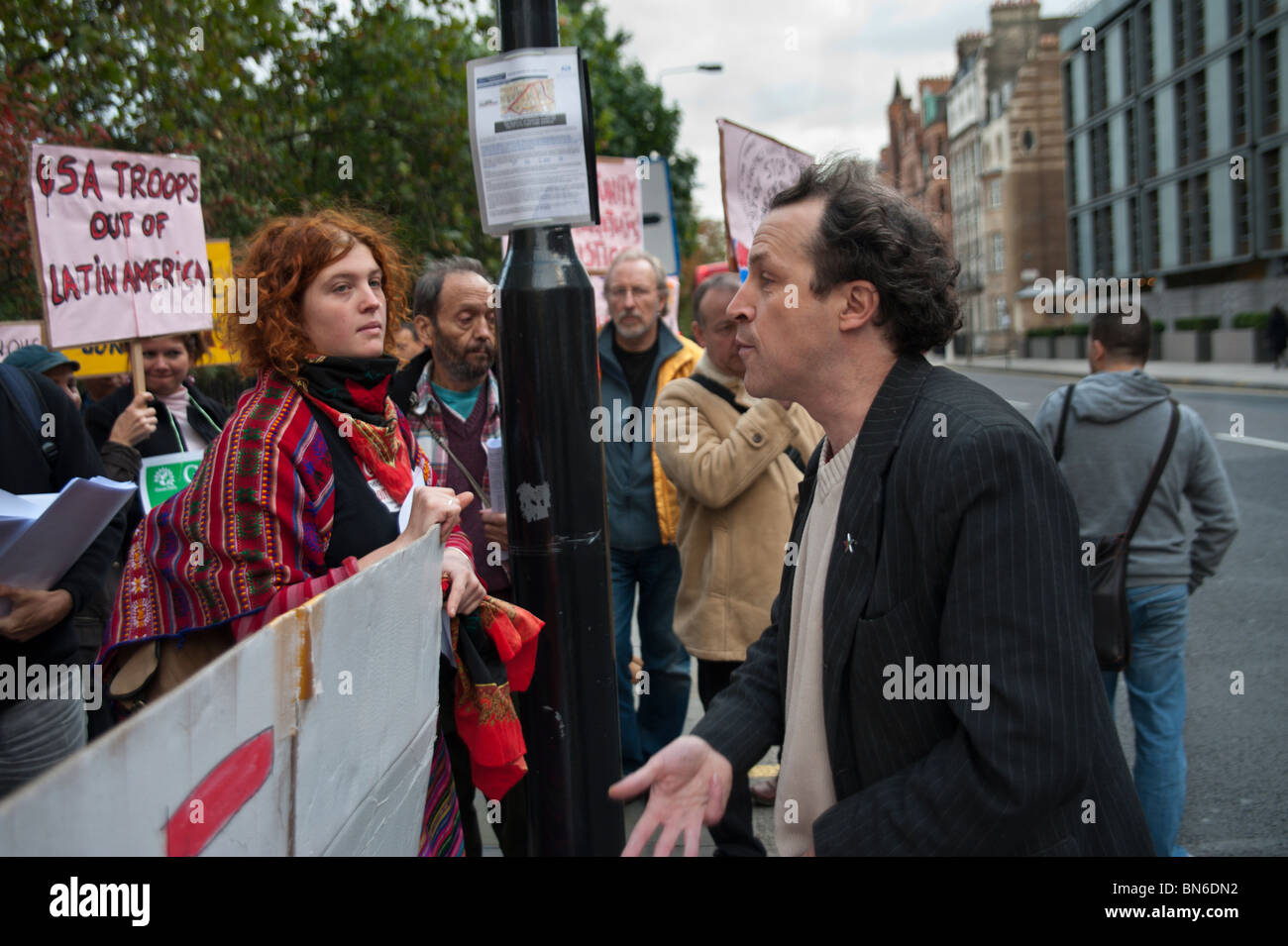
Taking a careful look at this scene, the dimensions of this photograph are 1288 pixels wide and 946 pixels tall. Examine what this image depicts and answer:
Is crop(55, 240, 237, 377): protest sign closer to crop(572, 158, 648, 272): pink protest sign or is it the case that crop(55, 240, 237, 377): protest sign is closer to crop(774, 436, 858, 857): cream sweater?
crop(572, 158, 648, 272): pink protest sign

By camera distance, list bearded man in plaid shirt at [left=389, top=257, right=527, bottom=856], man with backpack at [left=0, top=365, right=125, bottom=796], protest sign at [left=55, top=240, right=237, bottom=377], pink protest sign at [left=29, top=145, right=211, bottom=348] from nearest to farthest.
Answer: man with backpack at [left=0, top=365, right=125, bottom=796] < bearded man in plaid shirt at [left=389, top=257, right=527, bottom=856] < pink protest sign at [left=29, top=145, right=211, bottom=348] < protest sign at [left=55, top=240, right=237, bottom=377]

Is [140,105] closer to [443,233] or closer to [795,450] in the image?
[443,233]

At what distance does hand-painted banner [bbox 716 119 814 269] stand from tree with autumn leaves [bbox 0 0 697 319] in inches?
53.4

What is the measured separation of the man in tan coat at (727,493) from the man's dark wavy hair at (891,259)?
2.08 m

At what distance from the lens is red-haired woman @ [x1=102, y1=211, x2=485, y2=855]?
2.28m

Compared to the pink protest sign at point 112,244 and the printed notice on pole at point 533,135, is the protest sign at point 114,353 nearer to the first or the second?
the pink protest sign at point 112,244

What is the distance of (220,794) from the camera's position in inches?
50.6

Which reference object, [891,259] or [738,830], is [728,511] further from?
[891,259]

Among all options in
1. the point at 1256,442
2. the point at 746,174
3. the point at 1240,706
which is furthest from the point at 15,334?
the point at 1256,442

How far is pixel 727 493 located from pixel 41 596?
219 centimetres

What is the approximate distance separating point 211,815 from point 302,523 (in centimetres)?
115

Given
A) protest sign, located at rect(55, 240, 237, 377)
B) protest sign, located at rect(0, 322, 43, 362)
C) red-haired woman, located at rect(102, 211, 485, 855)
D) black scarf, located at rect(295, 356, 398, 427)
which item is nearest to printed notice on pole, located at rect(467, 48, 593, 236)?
red-haired woman, located at rect(102, 211, 485, 855)
